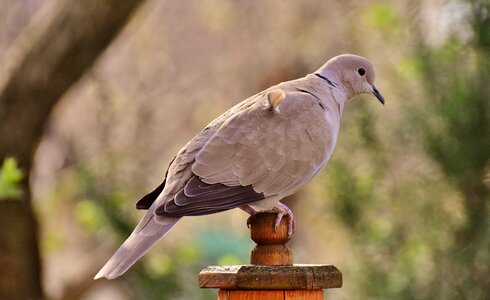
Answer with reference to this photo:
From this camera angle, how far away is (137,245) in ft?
7.42

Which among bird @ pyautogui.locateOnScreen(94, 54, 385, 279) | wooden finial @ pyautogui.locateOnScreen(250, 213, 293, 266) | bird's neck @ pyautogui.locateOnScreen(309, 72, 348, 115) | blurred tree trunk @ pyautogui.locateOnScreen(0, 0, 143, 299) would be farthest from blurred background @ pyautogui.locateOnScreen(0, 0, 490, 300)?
wooden finial @ pyautogui.locateOnScreen(250, 213, 293, 266)

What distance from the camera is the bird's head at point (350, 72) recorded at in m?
3.01

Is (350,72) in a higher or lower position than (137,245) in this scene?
higher

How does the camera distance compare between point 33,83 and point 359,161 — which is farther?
point 33,83

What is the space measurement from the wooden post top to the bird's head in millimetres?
841

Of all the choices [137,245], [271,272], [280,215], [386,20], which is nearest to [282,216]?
[280,215]

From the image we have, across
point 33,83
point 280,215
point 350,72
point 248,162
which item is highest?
point 33,83

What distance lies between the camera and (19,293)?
16.1ft

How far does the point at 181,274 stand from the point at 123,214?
18.7 inches

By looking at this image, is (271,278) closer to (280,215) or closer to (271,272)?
(271,272)

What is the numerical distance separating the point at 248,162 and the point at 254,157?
1.1 inches

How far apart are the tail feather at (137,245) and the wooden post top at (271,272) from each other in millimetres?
151

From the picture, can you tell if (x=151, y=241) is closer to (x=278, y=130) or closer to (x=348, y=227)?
(x=278, y=130)

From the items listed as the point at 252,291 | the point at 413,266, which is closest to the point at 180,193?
the point at 252,291
